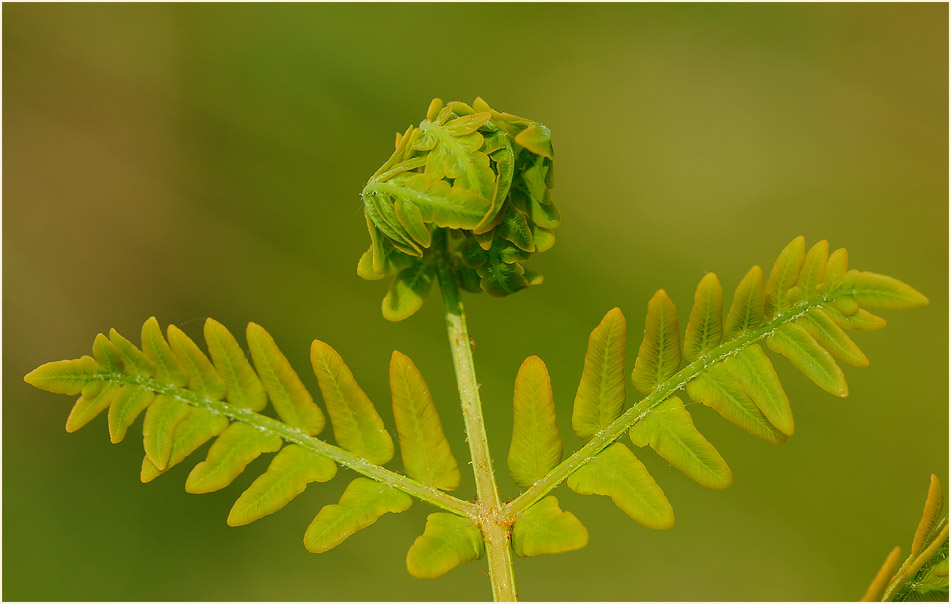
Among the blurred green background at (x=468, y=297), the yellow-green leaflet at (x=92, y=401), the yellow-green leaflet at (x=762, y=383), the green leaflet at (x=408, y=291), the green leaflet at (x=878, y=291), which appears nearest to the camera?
the green leaflet at (x=878, y=291)

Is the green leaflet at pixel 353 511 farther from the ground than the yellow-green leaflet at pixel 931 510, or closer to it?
farther from the ground

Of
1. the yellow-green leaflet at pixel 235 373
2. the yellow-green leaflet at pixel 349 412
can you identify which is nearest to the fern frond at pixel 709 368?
the yellow-green leaflet at pixel 349 412

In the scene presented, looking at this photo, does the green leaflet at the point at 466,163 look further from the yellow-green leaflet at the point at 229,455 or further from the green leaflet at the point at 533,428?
the yellow-green leaflet at the point at 229,455

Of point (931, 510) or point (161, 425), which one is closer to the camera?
point (931, 510)

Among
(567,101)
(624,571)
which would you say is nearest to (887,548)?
(624,571)

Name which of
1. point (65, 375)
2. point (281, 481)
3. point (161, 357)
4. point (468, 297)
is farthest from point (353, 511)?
point (468, 297)

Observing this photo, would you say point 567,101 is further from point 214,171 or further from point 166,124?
point 166,124

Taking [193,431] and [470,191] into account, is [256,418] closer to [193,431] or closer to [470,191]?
[193,431]

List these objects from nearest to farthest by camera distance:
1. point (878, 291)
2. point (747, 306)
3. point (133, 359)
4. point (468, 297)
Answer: point (878, 291)
point (747, 306)
point (133, 359)
point (468, 297)
